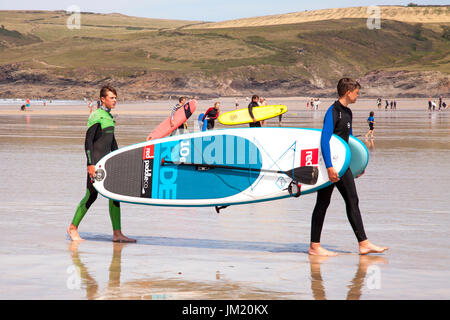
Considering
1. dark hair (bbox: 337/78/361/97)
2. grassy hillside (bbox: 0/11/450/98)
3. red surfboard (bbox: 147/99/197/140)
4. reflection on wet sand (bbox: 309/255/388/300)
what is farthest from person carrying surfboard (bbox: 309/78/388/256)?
grassy hillside (bbox: 0/11/450/98)

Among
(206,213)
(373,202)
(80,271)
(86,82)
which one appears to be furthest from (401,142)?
(86,82)

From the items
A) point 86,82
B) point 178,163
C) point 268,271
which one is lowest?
point 268,271

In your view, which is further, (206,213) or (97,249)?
(206,213)

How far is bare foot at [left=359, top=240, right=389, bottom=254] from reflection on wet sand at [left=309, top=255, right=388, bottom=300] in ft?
0.18

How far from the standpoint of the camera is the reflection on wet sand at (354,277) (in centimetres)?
530

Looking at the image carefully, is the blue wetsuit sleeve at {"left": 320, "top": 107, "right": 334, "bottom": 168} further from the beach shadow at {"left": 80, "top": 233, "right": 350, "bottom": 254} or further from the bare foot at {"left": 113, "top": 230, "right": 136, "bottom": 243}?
the bare foot at {"left": 113, "top": 230, "right": 136, "bottom": 243}

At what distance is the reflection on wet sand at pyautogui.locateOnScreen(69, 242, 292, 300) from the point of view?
5.20 m

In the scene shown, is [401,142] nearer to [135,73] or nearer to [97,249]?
[97,249]

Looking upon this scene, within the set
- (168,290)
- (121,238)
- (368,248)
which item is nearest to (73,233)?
(121,238)

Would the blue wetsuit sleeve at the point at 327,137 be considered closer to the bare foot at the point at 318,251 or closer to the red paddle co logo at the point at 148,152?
the bare foot at the point at 318,251

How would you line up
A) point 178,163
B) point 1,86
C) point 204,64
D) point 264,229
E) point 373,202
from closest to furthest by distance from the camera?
1. point 178,163
2. point 264,229
3. point 373,202
4. point 1,86
5. point 204,64

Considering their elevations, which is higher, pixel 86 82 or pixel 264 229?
pixel 86 82

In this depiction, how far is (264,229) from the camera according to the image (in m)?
8.23

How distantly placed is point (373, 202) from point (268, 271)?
4531mm
